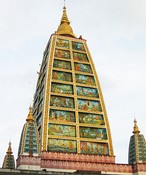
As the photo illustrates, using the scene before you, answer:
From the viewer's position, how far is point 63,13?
2827 inches

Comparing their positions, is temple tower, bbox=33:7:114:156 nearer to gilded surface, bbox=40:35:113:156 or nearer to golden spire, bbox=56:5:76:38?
gilded surface, bbox=40:35:113:156

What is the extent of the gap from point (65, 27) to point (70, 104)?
2029 cm

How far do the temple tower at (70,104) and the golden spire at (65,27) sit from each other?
223cm

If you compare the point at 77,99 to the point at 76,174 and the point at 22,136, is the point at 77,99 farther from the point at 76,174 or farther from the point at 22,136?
the point at 76,174

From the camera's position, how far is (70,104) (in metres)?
54.1

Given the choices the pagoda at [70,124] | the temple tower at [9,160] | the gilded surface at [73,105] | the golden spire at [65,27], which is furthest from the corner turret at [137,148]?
the golden spire at [65,27]

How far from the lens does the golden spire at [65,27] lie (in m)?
65.4

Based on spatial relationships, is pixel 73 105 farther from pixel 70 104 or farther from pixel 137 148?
pixel 137 148

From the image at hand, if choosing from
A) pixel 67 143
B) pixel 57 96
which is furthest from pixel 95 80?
pixel 67 143

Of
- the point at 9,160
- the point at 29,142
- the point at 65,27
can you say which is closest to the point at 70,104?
the point at 29,142

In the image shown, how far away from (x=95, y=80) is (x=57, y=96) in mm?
8530

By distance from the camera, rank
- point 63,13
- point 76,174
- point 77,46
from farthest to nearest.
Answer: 1. point 63,13
2. point 77,46
3. point 76,174

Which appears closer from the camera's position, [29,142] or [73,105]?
[29,142]

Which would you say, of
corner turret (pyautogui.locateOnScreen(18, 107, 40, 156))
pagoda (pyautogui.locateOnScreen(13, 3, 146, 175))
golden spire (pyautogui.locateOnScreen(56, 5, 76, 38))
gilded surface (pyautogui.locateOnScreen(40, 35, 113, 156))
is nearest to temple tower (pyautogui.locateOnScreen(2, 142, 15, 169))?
pagoda (pyautogui.locateOnScreen(13, 3, 146, 175))
